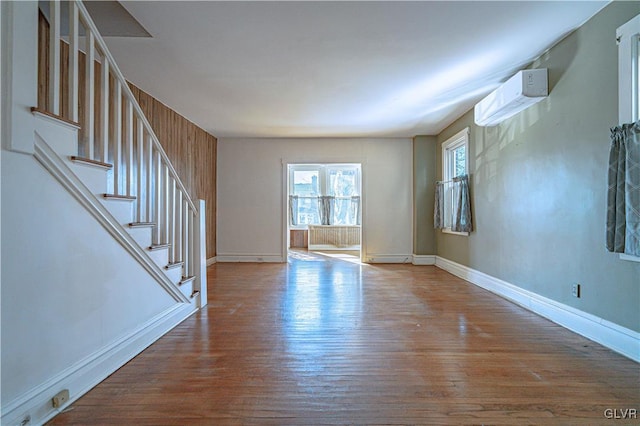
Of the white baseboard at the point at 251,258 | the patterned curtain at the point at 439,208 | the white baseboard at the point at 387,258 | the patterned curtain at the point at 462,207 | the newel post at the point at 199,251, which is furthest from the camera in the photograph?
the white baseboard at the point at 251,258

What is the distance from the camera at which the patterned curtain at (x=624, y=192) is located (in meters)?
1.98

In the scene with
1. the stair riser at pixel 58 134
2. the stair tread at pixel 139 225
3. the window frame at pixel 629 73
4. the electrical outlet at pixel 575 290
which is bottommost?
the electrical outlet at pixel 575 290

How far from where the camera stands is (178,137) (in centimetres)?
485

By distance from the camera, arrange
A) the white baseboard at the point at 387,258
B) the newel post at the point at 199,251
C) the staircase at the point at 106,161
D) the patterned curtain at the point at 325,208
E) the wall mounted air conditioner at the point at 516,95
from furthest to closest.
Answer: the patterned curtain at the point at 325,208 < the white baseboard at the point at 387,258 < the newel post at the point at 199,251 < the wall mounted air conditioner at the point at 516,95 < the staircase at the point at 106,161

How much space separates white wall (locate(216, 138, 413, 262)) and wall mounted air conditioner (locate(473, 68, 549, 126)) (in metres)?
2.72

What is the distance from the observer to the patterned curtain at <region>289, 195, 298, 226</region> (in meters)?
8.60

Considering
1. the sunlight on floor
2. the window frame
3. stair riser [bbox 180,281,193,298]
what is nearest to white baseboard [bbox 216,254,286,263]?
the sunlight on floor

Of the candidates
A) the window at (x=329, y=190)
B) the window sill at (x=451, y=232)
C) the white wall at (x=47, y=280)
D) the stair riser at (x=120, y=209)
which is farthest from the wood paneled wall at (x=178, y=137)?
the window sill at (x=451, y=232)

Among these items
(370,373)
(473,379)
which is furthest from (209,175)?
(473,379)

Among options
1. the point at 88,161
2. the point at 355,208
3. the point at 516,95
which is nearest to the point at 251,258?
the point at 355,208

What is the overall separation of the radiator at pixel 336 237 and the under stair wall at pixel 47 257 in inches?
263

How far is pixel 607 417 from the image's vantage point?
1529 millimetres

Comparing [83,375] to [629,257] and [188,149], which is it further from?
[188,149]

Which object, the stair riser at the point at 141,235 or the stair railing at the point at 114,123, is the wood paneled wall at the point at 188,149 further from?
the stair riser at the point at 141,235
